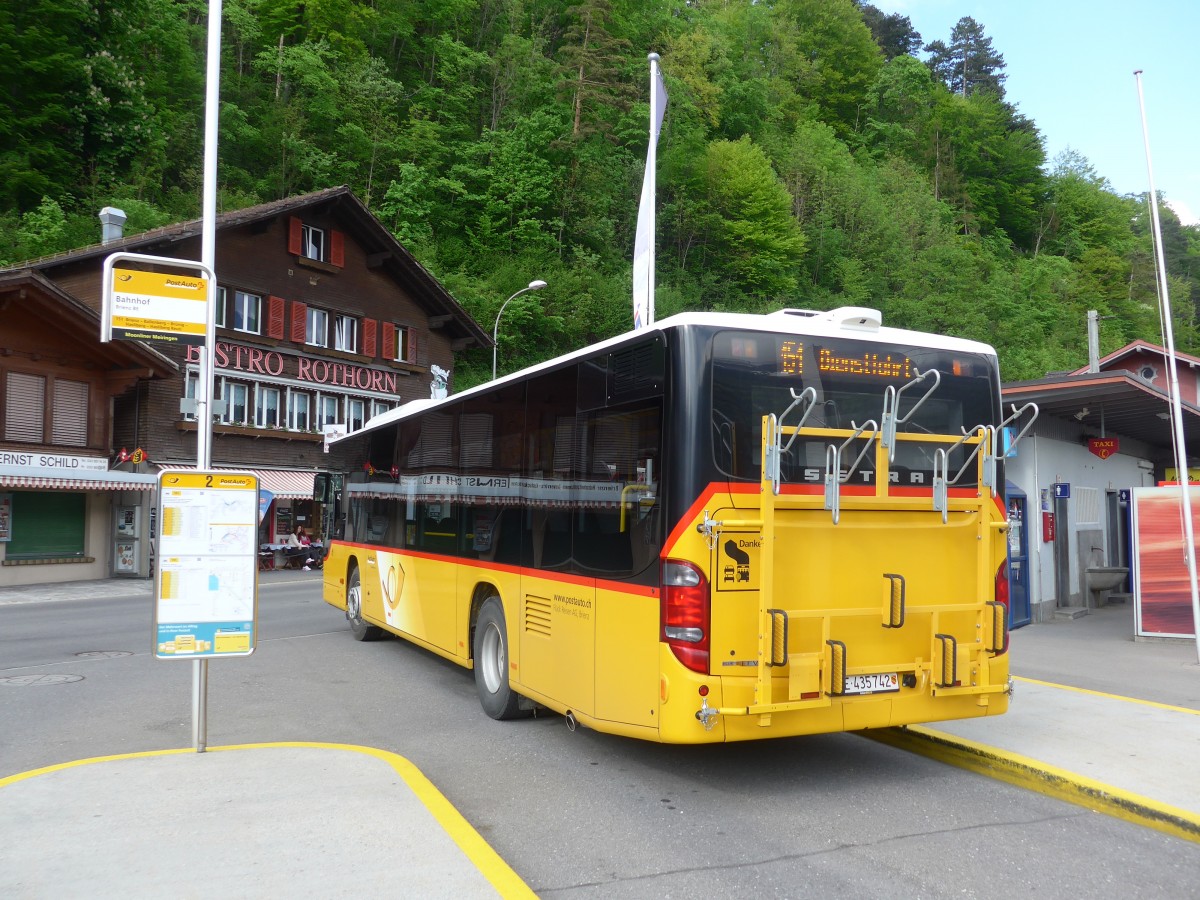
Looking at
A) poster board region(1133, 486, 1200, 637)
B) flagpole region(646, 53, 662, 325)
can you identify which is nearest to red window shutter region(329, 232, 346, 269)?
flagpole region(646, 53, 662, 325)

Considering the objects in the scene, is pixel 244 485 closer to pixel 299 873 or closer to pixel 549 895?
pixel 299 873

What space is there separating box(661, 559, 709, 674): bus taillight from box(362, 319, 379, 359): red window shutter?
32.9 metres

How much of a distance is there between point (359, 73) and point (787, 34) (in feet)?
133

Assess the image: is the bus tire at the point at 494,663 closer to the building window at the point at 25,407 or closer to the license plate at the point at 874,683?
the license plate at the point at 874,683

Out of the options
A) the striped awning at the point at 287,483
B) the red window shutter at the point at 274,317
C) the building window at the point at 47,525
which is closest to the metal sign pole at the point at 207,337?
the building window at the point at 47,525

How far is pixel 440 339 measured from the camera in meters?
40.7

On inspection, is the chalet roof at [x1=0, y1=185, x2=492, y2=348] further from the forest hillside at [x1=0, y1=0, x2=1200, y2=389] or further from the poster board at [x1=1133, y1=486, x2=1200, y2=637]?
the poster board at [x1=1133, y1=486, x2=1200, y2=637]

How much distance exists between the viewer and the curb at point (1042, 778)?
5.63 meters

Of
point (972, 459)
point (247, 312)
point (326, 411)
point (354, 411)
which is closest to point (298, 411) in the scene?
point (326, 411)

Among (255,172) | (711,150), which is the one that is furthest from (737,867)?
(711,150)

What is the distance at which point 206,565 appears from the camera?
6.51 metres

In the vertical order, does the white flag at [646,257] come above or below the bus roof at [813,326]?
above

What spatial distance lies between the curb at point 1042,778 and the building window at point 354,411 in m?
30.8

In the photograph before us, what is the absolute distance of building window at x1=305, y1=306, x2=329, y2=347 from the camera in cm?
3531
